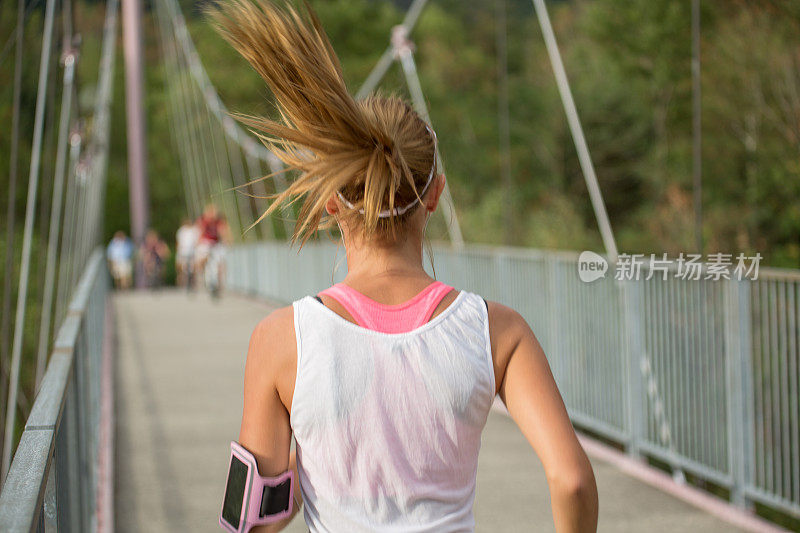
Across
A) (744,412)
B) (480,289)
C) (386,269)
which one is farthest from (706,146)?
(386,269)

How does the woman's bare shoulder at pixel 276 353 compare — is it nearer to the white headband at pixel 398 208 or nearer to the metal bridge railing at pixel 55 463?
the white headband at pixel 398 208

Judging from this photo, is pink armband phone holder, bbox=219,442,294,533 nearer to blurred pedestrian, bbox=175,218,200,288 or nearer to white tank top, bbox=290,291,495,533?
white tank top, bbox=290,291,495,533

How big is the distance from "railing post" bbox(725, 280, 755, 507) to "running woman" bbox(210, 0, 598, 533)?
3.17 metres

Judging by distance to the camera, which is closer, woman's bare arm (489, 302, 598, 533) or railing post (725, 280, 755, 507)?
woman's bare arm (489, 302, 598, 533)

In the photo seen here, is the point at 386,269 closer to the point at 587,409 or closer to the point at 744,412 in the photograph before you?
the point at 744,412

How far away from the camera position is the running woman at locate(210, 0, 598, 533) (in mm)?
1461

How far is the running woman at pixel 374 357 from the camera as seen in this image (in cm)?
146

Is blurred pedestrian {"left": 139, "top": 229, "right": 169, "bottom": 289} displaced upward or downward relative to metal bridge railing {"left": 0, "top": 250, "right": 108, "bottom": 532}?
downward

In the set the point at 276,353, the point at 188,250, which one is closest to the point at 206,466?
the point at 276,353

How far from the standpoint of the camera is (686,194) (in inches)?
866

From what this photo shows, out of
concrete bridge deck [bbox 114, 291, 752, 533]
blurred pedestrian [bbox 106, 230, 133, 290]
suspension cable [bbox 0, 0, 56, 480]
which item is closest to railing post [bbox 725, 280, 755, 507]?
concrete bridge deck [bbox 114, 291, 752, 533]

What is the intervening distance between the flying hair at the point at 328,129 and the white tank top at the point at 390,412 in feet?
0.51

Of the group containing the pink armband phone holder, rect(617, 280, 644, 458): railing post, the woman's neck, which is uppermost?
the woman's neck

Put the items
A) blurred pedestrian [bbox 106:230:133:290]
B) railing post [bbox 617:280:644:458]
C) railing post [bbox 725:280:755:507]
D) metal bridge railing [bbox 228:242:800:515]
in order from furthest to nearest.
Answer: blurred pedestrian [bbox 106:230:133:290] → railing post [bbox 617:280:644:458] → railing post [bbox 725:280:755:507] → metal bridge railing [bbox 228:242:800:515]
